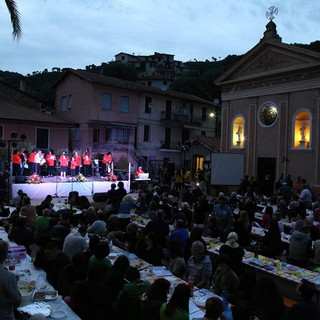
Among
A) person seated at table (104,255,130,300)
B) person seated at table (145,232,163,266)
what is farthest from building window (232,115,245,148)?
person seated at table (104,255,130,300)

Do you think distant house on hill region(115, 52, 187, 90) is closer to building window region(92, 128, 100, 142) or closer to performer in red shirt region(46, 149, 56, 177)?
building window region(92, 128, 100, 142)

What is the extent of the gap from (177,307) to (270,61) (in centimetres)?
2158

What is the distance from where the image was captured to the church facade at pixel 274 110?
2131 centimetres

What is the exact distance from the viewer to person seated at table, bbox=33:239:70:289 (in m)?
6.15

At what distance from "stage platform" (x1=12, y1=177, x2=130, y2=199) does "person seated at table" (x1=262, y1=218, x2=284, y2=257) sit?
13.3m

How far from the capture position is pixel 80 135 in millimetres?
32031

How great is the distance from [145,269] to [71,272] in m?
1.63

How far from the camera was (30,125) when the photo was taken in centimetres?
2834

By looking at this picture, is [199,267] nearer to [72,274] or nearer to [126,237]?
[72,274]

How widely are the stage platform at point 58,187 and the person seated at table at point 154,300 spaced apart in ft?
50.2

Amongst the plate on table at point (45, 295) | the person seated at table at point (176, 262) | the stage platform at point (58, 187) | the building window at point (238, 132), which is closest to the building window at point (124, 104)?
the building window at point (238, 132)

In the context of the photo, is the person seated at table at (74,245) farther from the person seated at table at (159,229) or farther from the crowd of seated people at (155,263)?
the person seated at table at (159,229)

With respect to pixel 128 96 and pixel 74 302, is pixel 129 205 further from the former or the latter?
pixel 128 96

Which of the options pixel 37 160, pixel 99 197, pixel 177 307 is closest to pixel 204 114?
pixel 37 160
